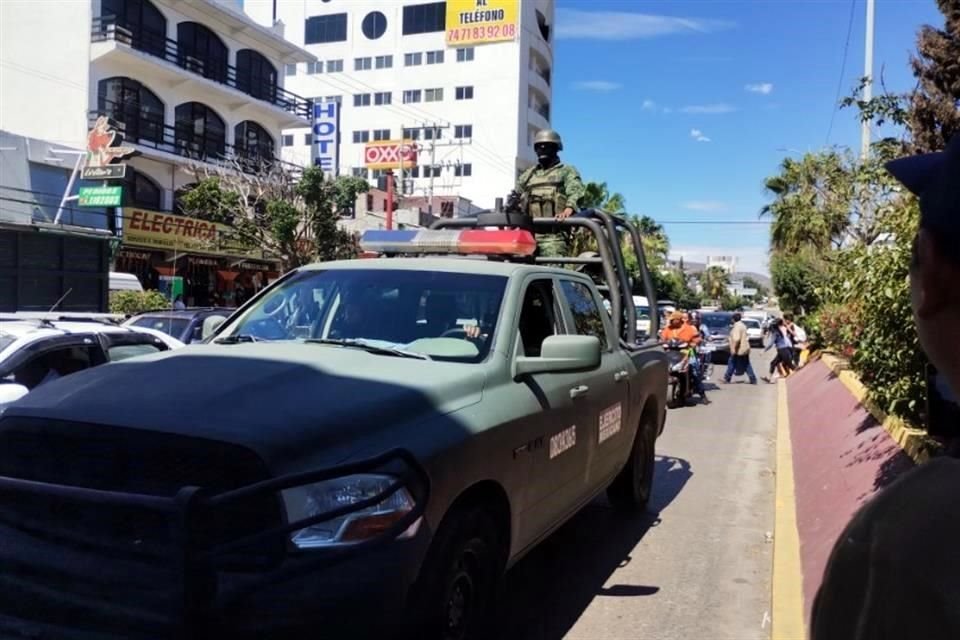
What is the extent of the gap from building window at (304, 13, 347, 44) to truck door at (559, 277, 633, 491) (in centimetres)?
6957

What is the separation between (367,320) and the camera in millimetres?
4219

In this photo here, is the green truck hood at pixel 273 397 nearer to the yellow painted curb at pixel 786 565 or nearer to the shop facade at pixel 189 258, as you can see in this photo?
the yellow painted curb at pixel 786 565

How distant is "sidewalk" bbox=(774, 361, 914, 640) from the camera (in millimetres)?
5230

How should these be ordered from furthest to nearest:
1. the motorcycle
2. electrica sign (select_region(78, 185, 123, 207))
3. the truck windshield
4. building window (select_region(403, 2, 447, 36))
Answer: building window (select_region(403, 2, 447, 36)) < electrica sign (select_region(78, 185, 123, 207)) < the motorcycle < the truck windshield

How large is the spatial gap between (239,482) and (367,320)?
70.1 inches

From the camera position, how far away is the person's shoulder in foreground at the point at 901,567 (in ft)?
2.96

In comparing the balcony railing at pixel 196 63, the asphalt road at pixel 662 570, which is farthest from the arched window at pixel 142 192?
the asphalt road at pixel 662 570

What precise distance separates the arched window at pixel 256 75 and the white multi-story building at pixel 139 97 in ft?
4.99

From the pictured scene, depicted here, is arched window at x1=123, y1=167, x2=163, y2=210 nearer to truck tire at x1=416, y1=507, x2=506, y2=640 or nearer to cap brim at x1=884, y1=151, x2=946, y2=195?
truck tire at x1=416, y1=507, x2=506, y2=640

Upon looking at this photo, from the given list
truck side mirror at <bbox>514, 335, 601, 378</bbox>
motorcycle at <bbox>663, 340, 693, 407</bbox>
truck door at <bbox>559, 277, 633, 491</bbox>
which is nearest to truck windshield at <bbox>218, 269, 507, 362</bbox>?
truck side mirror at <bbox>514, 335, 601, 378</bbox>

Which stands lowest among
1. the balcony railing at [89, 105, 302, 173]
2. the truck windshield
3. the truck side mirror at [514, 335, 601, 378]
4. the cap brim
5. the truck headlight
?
the truck headlight

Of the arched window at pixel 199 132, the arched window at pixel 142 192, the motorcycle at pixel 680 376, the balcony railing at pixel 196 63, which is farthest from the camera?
the arched window at pixel 199 132

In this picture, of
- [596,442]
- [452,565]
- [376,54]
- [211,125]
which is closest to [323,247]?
[211,125]

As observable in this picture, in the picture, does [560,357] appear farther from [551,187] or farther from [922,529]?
[551,187]
